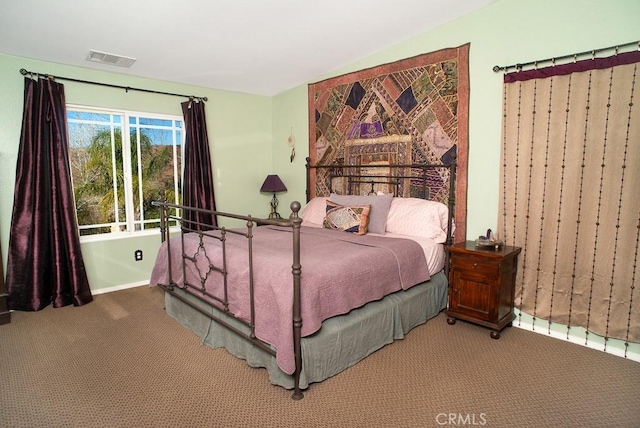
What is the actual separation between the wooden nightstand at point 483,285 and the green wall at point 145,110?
9.79 ft

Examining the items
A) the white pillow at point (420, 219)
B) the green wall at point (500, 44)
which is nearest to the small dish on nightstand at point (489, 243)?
the green wall at point (500, 44)

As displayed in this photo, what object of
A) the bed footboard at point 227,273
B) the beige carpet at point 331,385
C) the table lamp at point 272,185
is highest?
the table lamp at point 272,185

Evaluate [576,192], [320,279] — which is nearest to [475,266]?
[576,192]

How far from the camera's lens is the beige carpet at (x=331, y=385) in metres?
1.80

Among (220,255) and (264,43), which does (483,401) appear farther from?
(264,43)

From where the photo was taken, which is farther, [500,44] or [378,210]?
[378,210]

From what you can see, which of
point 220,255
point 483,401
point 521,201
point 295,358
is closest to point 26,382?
point 220,255

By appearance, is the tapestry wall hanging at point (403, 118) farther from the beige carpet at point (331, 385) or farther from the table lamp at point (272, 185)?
the beige carpet at point (331, 385)

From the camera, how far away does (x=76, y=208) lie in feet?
12.1

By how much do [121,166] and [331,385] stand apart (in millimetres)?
3304

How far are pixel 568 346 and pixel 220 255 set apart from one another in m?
2.50

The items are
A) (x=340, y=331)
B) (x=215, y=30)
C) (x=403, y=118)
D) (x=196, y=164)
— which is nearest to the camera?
(x=340, y=331)

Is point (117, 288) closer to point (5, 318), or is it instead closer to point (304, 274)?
point (5, 318)

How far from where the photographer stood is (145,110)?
3.98m
